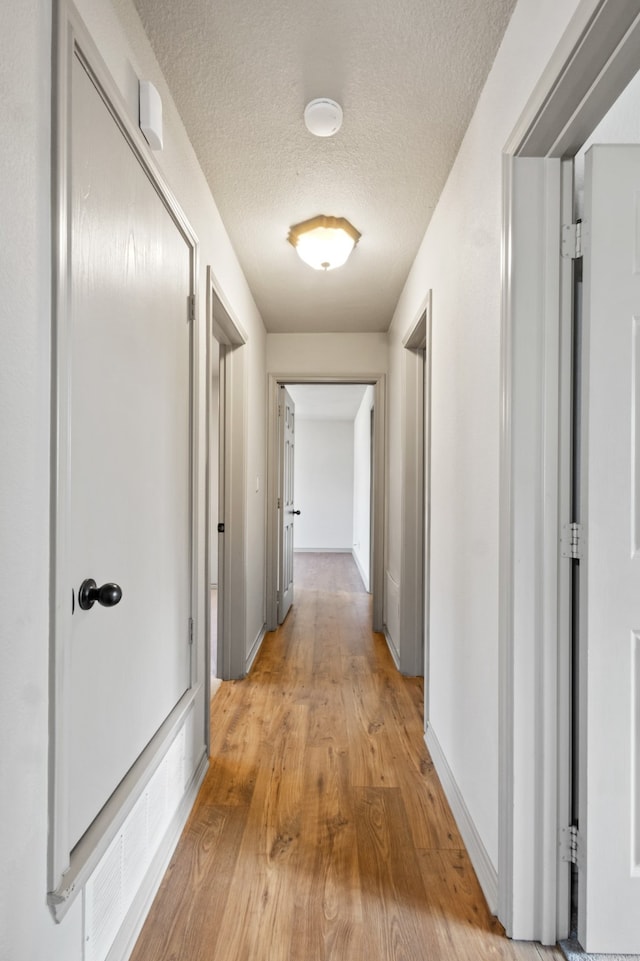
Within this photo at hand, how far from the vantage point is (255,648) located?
11.4 ft

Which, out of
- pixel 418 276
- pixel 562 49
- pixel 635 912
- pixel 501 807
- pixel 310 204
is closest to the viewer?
pixel 562 49

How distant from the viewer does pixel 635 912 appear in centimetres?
121

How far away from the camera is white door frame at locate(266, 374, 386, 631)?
157 inches

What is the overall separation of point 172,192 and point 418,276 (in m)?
1.51

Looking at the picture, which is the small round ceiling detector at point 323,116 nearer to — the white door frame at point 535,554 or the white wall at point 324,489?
the white door frame at point 535,554

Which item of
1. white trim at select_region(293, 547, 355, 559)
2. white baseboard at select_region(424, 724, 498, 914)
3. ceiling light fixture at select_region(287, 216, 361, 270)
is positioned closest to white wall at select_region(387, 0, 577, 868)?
white baseboard at select_region(424, 724, 498, 914)

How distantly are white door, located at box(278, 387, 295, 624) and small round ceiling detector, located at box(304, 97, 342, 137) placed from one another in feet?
8.35

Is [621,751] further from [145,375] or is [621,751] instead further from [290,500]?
[290,500]

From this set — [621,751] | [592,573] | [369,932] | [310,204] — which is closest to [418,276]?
[310,204]

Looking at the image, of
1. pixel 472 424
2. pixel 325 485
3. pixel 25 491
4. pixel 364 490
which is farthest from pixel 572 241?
pixel 325 485

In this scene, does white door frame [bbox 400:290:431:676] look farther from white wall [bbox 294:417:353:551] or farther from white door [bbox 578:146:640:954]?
white wall [bbox 294:417:353:551]

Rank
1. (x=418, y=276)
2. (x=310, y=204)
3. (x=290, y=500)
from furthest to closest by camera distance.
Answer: (x=290, y=500) → (x=418, y=276) → (x=310, y=204)

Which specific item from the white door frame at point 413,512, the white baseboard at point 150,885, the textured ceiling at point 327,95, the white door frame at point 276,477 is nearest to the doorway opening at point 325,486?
the white door frame at point 276,477

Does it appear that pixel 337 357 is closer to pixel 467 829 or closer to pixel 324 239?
pixel 324 239
